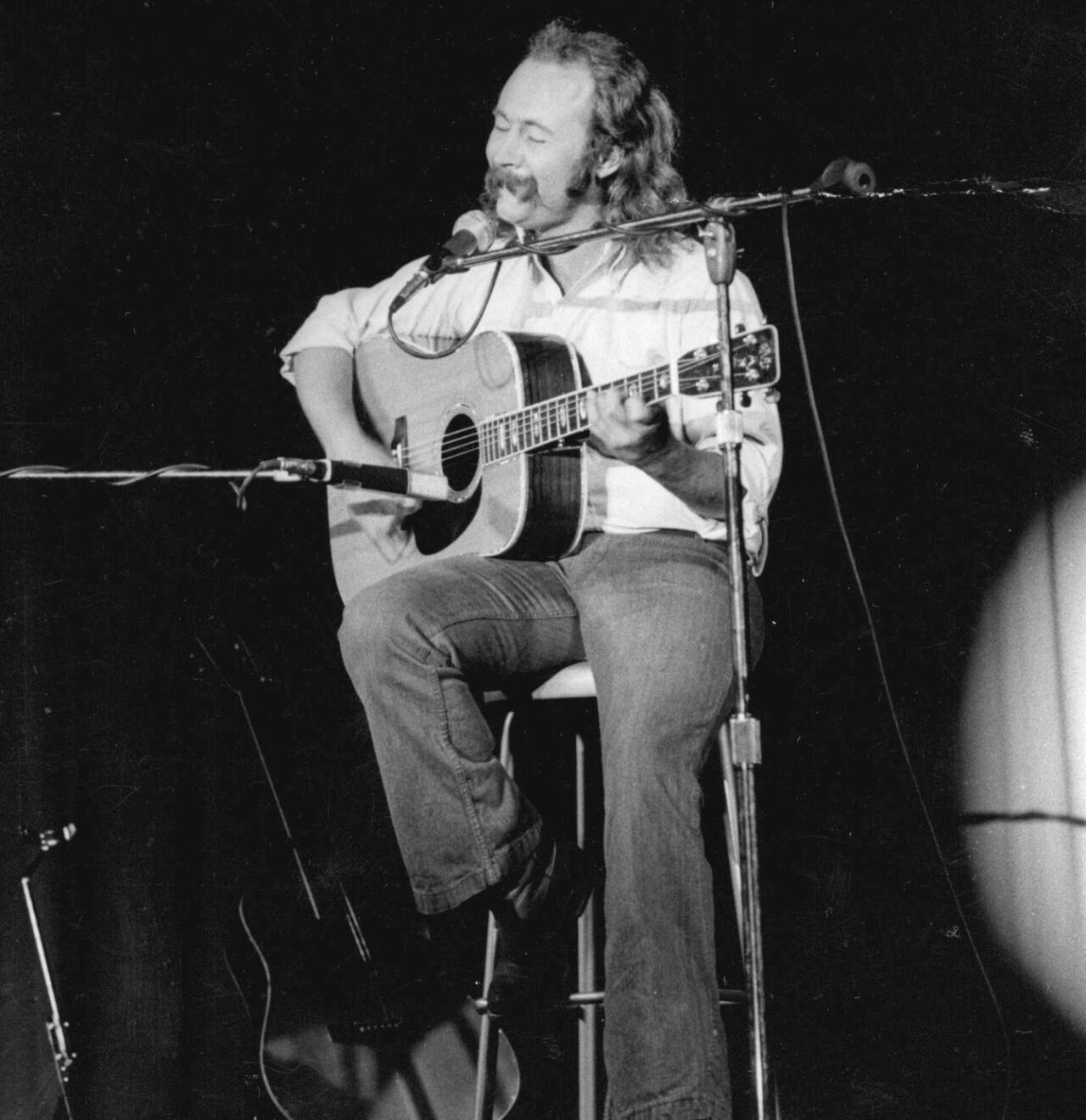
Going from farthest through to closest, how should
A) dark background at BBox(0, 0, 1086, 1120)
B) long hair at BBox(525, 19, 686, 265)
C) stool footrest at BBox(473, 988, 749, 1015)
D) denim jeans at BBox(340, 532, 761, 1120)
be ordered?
long hair at BBox(525, 19, 686, 265), dark background at BBox(0, 0, 1086, 1120), stool footrest at BBox(473, 988, 749, 1015), denim jeans at BBox(340, 532, 761, 1120)

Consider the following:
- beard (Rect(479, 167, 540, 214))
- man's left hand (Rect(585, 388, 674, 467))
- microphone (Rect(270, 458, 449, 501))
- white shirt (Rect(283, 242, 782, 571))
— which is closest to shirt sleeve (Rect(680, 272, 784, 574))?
white shirt (Rect(283, 242, 782, 571))

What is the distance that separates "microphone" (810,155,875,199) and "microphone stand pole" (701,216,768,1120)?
0.16 metres

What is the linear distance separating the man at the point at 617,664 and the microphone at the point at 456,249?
262 mm

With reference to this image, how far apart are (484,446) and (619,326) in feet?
1.21

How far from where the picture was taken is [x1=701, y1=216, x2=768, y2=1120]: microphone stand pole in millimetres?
1301

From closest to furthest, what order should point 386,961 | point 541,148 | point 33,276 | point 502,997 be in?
point 502,997, point 386,961, point 541,148, point 33,276

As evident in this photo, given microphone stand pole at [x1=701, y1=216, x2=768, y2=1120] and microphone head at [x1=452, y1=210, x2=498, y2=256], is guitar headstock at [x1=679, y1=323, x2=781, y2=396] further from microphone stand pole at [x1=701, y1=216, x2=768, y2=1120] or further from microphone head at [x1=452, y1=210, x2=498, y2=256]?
microphone head at [x1=452, y1=210, x2=498, y2=256]

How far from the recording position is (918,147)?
92.2 inches

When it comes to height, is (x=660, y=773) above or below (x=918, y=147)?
below

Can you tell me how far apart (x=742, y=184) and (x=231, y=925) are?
186cm

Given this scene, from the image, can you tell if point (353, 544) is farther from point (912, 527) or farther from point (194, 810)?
point (912, 527)

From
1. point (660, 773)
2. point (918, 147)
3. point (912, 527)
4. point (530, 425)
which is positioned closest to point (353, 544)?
point (530, 425)

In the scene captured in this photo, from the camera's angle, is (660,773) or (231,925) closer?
(660,773)

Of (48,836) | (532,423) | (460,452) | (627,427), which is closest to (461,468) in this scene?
(460,452)
